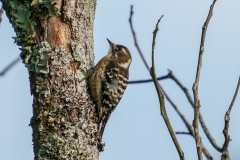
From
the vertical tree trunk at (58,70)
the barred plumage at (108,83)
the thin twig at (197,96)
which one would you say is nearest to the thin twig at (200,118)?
the thin twig at (197,96)

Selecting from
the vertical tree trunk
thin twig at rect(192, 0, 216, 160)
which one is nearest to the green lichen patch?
the vertical tree trunk

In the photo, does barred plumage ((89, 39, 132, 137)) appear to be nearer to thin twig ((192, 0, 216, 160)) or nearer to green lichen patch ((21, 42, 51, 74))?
green lichen patch ((21, 42, 51, 74))

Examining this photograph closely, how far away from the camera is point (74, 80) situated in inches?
159

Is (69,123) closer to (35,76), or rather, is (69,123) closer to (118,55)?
(35,76)

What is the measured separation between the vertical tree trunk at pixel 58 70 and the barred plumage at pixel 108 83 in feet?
0.72

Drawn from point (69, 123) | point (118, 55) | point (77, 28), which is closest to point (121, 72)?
point (118, 55)

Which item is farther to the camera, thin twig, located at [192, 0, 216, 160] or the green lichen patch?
the green lichen patch

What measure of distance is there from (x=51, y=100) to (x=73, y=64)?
0.37 m

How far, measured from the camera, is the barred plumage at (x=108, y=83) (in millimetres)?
4418

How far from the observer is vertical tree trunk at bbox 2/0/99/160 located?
3816 millimetres

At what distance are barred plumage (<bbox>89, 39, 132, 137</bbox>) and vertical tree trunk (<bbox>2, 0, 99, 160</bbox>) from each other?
22 cm

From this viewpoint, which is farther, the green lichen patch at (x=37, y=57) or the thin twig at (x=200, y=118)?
the green lichen patch at (x=37, y=57)

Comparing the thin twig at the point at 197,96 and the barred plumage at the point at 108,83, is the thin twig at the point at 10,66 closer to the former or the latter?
the barred plumage at the point at 108,83

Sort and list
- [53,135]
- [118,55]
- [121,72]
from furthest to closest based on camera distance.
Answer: [118,55], [121,72], [53,135]
